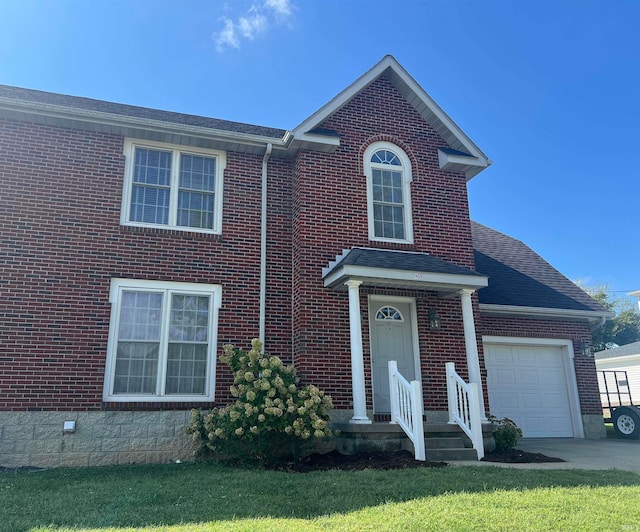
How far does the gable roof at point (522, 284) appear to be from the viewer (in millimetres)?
12867

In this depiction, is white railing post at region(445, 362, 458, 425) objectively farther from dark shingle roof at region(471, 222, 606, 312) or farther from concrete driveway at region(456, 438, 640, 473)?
dark shingle roof at region(471, 222, 606, 312)

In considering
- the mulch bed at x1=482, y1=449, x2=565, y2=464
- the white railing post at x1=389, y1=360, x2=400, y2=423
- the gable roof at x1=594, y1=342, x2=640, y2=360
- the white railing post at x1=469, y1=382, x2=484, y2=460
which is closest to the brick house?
the white railing post at x1=389, y1=360, x2=400, y2=423

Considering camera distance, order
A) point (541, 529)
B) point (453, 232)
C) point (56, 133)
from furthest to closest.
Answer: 1. point (453, 232)
2. point (56, 133)
3. point (541, 529)

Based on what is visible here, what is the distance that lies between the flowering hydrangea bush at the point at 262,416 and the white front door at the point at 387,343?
1.92 m

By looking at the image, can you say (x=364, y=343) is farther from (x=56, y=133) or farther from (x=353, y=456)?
(x=56, y=133)

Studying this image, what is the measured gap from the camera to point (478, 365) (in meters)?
9.98

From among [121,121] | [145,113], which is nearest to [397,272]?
[121,121]

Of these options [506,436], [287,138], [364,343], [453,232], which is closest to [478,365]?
[506,436]

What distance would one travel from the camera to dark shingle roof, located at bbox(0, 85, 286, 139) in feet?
35.0

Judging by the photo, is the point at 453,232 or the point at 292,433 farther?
the point at 453,232

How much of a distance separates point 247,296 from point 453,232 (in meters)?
4.54

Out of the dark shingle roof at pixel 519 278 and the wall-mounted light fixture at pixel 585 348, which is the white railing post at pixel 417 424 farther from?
the wall-mounted light fixture at pixel 585 348

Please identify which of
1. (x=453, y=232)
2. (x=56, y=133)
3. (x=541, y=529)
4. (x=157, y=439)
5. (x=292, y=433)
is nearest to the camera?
(x=541, y=529)

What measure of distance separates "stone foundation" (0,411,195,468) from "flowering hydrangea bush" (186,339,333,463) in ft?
1.45
